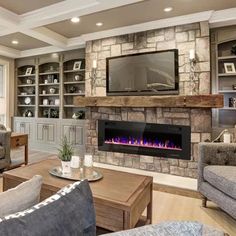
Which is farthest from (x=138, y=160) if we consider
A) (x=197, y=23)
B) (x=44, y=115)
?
(x=44, y=115)

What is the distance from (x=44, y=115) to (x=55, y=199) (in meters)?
5.52

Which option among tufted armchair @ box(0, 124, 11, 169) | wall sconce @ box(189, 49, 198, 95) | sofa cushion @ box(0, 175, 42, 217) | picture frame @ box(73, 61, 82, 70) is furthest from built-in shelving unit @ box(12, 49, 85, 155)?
sofa cushion @ box(0, 175, 42, 217)

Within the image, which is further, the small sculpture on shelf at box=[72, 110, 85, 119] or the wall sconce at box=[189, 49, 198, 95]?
the small sculpture on shelf at box=[72, 110, 85, 119]

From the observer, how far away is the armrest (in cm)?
260

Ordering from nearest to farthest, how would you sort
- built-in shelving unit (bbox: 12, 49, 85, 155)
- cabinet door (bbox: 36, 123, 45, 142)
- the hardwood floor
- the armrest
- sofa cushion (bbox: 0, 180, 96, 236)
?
sofa cushion (bbox: 0, 180, 96, 236) → the hardwood floor → the armrest → built-in shelving unit (bbox: 12, 49, 85, 155) → cabinet door (bbox: 36, 123, 45, 142)

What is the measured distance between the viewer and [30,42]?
5.13m

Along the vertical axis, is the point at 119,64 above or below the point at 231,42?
below

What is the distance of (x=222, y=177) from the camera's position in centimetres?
224

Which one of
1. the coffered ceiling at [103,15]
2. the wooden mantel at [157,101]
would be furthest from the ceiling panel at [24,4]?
the wooden mantel at [157,101]

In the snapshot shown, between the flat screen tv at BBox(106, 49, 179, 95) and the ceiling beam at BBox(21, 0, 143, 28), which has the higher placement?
the ceiling beam at BBox(21, 0, 143, 28)

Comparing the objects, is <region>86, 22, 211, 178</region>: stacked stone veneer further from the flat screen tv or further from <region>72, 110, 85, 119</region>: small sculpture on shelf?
<region>72, 110, 85, 119</region>: small sculpture on shelf

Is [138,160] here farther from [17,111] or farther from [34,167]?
[17,111]

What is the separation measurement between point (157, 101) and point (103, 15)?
66.0 inches

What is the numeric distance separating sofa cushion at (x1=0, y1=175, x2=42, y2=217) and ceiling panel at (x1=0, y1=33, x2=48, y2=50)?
4.51 m
